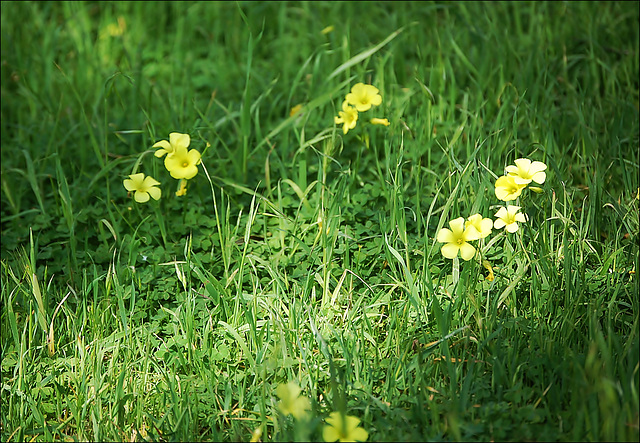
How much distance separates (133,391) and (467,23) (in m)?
2.47

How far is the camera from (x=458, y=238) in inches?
85.7

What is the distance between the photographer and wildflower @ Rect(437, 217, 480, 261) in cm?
213

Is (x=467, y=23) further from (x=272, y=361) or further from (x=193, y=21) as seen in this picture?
(x=272, y=361)

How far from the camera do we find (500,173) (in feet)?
8.93

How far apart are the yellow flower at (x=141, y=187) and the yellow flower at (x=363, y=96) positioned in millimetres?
865

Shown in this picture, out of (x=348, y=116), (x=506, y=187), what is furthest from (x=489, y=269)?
(x=348, y=116)

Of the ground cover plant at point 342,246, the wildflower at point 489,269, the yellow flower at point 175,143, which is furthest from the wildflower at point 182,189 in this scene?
the wildflower at point 489,269

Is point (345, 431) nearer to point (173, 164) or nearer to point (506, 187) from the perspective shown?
point (506, 187)

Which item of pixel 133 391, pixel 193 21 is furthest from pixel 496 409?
pixel 193 21

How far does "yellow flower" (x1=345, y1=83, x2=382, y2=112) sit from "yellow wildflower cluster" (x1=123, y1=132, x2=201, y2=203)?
0.71 metres

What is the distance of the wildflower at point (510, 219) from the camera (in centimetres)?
216

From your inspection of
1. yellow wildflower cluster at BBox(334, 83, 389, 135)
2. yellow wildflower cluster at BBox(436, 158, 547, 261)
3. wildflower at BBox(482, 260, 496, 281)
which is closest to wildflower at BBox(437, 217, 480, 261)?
yellow wildflower cluster at BBox(436, 158, 547, 261)

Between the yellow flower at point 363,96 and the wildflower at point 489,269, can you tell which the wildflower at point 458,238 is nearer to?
the wildflower at point 489,269

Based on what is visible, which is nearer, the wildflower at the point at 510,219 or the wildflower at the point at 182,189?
the wildflower at the point at 510,219
